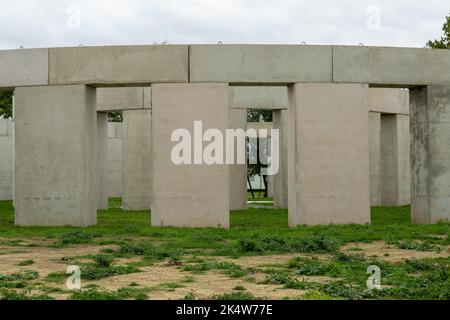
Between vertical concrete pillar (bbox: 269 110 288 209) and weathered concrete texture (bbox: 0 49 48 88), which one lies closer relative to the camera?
weathered concrete texture (bbox: 0 49 48 88)

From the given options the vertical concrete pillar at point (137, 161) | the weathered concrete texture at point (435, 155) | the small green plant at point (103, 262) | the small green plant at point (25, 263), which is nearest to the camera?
the small green plant at point (103, 262)

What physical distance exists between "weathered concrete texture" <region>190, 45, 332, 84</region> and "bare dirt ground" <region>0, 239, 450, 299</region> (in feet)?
17.6

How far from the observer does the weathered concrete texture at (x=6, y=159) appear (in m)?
33.4

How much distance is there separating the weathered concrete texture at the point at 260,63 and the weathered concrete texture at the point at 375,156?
11734 millimetres

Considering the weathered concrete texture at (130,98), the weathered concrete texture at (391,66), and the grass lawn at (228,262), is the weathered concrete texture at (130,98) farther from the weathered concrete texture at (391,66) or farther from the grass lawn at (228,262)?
the weathered concrete texture at (391,66)

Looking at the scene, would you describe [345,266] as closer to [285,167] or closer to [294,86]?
[294,86]

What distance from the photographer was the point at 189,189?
1620cm

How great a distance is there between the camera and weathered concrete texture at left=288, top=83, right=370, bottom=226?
16.4 metres

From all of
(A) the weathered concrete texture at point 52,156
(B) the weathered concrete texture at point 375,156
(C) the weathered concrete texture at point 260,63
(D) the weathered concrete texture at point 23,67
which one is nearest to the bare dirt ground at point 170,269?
(A) the weathered concrete texture at point 52,156

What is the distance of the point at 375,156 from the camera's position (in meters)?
27.8

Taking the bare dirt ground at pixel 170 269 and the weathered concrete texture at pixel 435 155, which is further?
the weathered concrete texture at pixel 435 155

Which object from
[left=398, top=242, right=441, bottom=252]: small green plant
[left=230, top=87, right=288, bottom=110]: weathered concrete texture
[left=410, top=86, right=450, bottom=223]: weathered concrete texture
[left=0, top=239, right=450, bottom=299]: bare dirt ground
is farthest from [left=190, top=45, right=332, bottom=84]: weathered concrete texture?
[left=230, top=87, right=288, bottom=110]: weathered concrete texture

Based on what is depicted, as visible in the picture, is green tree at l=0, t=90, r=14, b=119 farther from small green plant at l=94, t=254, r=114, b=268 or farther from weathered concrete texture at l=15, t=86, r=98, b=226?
small green plant at l=94, t=254, r=114, b=268
